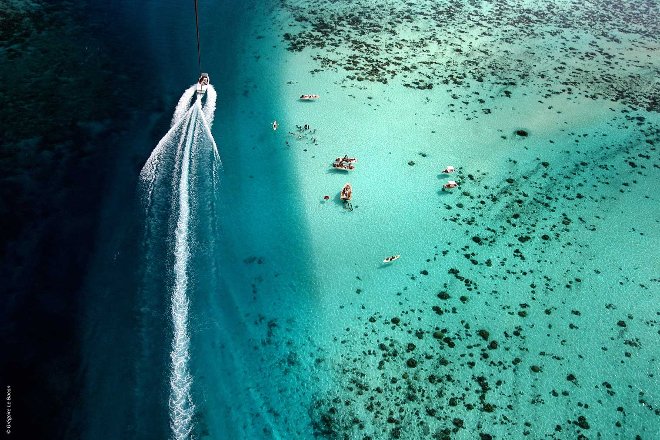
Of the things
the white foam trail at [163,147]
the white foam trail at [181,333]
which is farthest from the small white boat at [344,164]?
the white foam trail at [163,147]

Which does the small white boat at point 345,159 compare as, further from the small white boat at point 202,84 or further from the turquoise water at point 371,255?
the small white boat at point 202,84

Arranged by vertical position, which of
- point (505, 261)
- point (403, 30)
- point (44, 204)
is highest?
point (403, 30)

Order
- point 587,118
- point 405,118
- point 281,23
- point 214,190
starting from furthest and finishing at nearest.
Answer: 1. point 281,23
2. point 587,118
3. point 405,118
4. point 214,190

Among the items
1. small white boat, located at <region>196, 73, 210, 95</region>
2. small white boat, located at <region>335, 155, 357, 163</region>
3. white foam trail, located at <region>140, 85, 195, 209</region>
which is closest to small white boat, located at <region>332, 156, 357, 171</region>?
small white boat, located at <region>335, 155, 357, 163</region>

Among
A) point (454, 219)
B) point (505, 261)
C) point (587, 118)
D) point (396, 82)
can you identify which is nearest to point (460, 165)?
point (454, 219)

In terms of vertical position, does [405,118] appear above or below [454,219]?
above

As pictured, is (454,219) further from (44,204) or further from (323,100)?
(44,204)

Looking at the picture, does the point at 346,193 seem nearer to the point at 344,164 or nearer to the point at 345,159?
the point at 344,164
